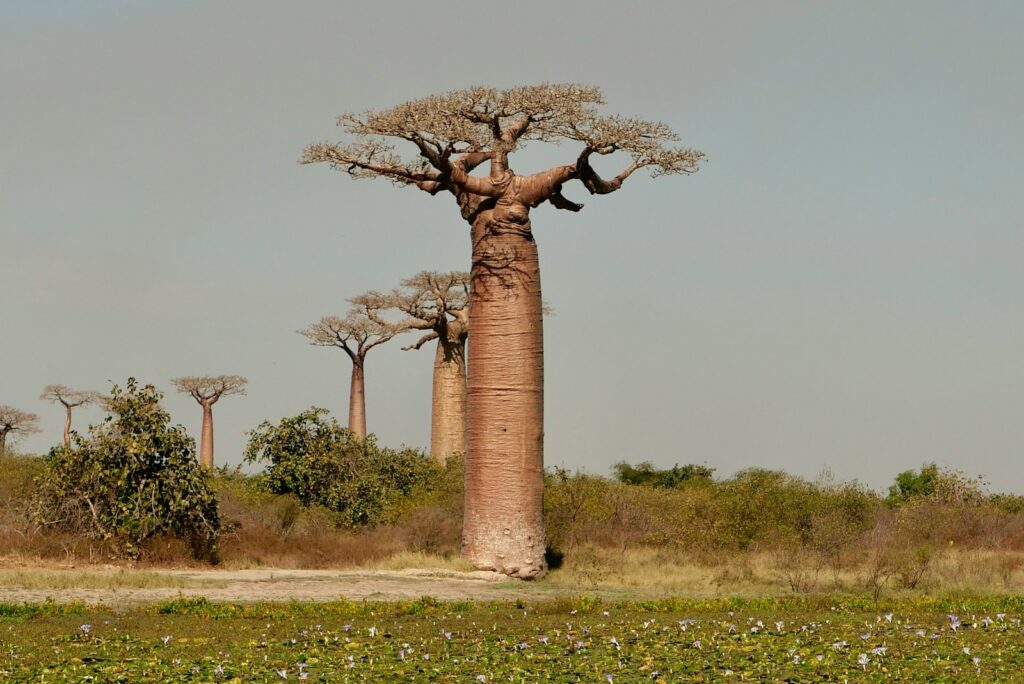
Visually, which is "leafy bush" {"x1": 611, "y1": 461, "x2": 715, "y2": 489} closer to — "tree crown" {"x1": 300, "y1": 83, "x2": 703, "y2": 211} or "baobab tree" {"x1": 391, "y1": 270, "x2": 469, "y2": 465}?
"baobab tree" {"x1": 391, "y1": 270, "x2": 469, "y2": 465}

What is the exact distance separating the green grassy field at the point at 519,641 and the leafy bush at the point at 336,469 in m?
11.3

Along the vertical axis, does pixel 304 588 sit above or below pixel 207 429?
below

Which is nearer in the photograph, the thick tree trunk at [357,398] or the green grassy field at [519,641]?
the green grassy field at [519,641]

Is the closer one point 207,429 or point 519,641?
point 519,641

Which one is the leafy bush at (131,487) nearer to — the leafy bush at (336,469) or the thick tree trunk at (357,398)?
the leafy bush at (336,469)

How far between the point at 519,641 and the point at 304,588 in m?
5.34

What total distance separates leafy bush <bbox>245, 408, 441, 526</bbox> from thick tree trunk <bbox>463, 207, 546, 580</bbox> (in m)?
6.13

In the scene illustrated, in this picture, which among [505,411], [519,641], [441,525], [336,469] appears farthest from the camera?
[336,469]

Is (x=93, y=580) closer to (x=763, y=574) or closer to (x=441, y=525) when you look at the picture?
(x=441, y=525)

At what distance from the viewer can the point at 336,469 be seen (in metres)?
24.4

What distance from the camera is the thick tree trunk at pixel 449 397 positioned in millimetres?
28609

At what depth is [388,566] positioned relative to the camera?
56.0ft

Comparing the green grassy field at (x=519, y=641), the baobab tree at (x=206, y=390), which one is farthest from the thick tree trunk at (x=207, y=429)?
the green grassy field at (x=519, y=641)

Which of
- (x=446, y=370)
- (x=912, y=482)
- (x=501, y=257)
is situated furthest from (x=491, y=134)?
(x=912, y=482)
